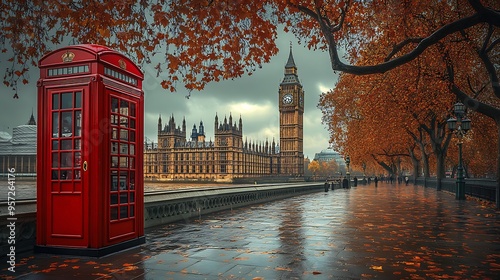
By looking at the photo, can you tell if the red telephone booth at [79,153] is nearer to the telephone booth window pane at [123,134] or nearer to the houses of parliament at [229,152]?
the telephone booth window pane at [123,134]

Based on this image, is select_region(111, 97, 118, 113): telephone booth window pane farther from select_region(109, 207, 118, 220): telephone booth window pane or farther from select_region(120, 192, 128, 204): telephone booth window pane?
select_region(109, 207, 118, 220): telephone booth window pane

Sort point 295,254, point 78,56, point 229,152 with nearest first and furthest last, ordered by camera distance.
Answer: point 78,56, point 295,254, point 229,152

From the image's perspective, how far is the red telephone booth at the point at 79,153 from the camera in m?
7.27

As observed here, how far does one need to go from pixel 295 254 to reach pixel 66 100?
4.99m

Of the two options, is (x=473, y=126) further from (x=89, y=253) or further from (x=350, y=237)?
(x=89, y=253)

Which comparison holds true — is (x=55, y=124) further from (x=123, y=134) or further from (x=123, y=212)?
(x=123, y=212)

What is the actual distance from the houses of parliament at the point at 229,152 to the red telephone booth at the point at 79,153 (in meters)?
104

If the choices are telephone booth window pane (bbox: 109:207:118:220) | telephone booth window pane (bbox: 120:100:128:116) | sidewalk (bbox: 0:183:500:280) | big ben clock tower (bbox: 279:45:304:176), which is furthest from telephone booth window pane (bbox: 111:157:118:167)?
big ben clock tower (bbox: 279:45:304:176)

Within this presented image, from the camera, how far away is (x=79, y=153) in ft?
24.3

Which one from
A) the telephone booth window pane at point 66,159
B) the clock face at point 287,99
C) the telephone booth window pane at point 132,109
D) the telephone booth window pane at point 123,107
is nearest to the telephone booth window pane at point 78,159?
the telephone booth window pane at point 66,159

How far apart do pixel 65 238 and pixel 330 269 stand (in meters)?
4.62

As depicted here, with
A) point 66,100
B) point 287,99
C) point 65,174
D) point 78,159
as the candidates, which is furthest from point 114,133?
point 287,99

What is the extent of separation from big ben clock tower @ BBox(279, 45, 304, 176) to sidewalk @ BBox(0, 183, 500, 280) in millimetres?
139788

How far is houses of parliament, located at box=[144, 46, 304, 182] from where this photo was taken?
126062 millimetres
